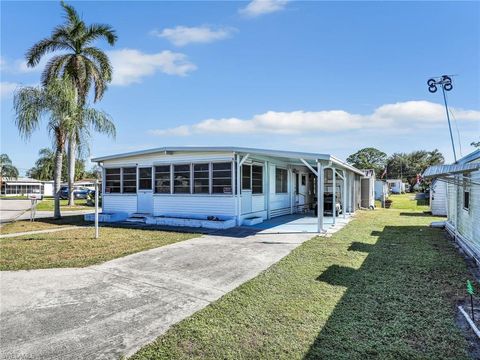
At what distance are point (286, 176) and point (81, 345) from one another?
13.1 meters

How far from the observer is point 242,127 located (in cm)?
2712

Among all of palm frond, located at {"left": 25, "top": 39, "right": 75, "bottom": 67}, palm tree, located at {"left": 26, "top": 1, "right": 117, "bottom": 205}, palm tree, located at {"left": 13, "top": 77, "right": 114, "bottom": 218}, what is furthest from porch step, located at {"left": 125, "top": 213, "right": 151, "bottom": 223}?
palm frond, located at {"left": 25, "top": 39, "right": 75, "bottom": 67}

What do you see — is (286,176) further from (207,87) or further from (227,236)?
(227,236)

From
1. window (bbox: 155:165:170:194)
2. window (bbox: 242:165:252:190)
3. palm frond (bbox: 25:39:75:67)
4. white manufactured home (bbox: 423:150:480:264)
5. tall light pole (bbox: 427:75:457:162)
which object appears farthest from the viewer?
palm frond (bbox: 25:39:75:67)

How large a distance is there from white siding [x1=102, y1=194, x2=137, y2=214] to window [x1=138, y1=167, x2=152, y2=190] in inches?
25.4

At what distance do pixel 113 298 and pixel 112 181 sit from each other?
11497 mm

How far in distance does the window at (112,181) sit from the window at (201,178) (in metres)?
4.63

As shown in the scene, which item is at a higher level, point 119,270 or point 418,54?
point 418,54

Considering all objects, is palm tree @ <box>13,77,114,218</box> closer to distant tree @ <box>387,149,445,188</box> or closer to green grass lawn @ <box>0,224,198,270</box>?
green grass lawn @ <box>0,224,198,270</box>

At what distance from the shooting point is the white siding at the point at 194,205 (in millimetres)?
11578

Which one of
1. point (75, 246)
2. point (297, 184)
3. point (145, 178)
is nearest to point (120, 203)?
point (145, 178)

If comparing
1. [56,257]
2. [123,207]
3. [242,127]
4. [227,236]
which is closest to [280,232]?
[227,236]

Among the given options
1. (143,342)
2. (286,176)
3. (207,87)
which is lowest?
(143,342)

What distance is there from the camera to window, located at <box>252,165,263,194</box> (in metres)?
12.6
